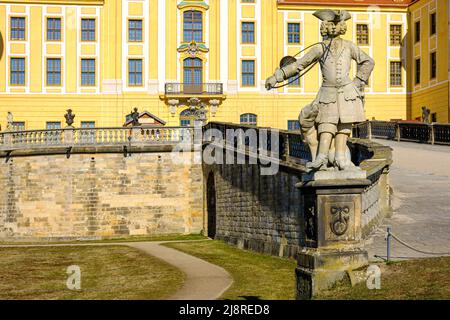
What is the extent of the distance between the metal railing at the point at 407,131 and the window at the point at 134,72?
15.4m

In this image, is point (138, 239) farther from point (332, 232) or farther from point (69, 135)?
point (332, 232)

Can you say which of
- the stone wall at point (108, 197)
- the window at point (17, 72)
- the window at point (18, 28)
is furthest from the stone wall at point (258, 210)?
the window at point (18, 28)

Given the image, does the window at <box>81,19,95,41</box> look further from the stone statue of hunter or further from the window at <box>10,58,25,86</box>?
the stone statue of hunter

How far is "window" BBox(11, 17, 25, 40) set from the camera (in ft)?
160

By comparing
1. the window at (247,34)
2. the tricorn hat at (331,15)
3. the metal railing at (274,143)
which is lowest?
the metal railing at (274,143)

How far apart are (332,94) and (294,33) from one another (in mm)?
41109

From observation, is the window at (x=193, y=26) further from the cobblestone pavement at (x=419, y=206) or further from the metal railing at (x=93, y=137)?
the cobblestone pavement at (x=419, y=206)

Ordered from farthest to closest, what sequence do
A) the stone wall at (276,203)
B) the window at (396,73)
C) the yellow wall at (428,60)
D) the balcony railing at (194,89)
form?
the window at (396,73) → the balcony railing at (194,89) → the yellow wall at (428,60) → the stone wall at (276,203)

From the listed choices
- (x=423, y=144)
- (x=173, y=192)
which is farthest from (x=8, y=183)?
(x=423, y=144)

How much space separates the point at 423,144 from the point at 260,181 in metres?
13.8

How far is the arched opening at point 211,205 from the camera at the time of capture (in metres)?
32.1

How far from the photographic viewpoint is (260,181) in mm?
23562

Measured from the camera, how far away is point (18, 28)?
49.0m

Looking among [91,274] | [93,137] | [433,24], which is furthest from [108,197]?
[433,24]
